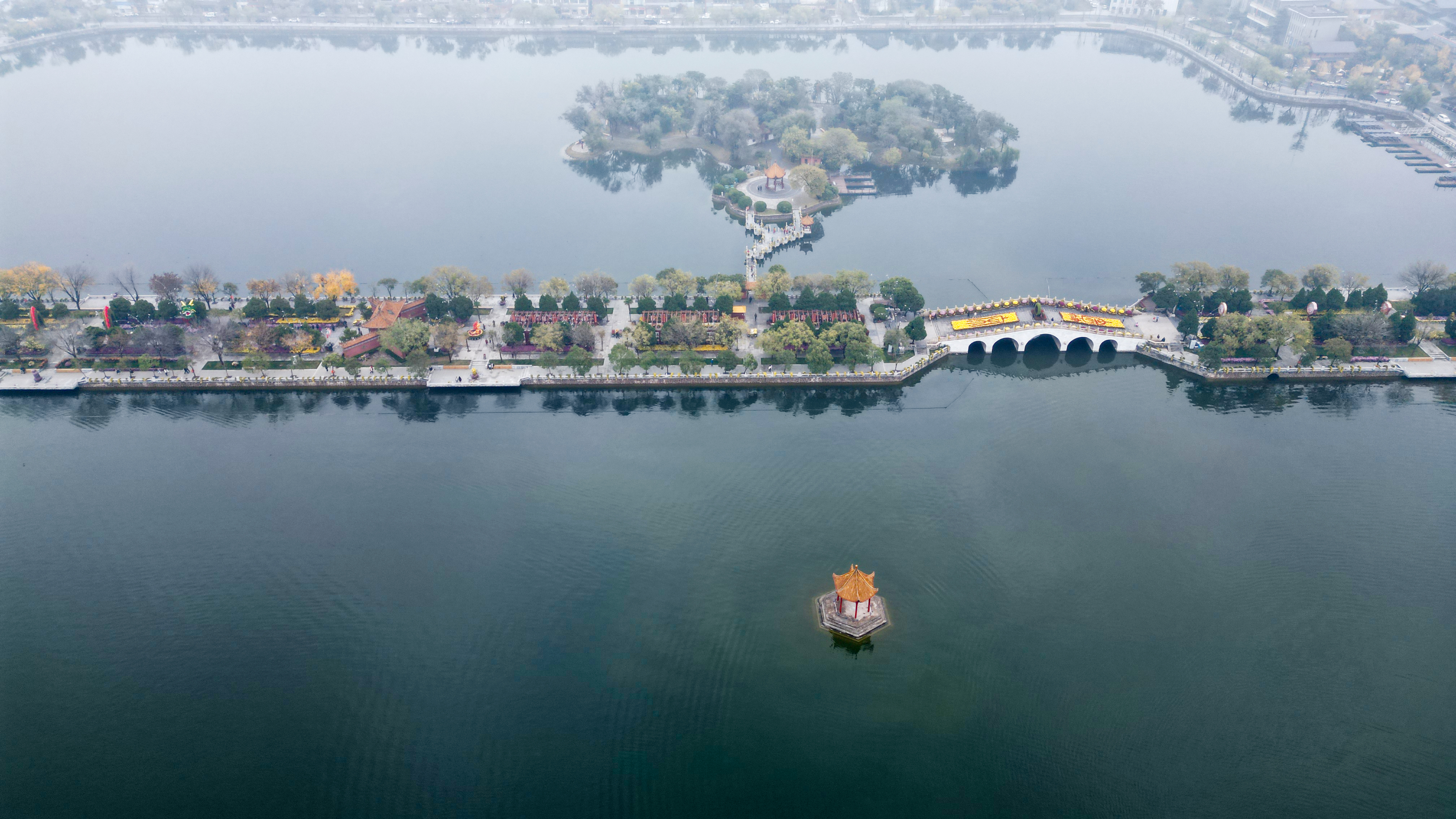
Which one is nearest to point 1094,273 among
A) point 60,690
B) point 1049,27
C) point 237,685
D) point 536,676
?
point 536,676

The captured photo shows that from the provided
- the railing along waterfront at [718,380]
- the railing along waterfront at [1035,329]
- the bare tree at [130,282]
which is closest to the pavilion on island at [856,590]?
the railing along waterfront at [718,380]

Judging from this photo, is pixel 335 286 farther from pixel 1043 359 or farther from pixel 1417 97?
pixel 1417 97

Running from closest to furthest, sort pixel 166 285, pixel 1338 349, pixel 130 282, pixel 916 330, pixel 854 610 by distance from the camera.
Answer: pixel 854 610 < pixel 1338 349 < pixel 916 330 < pixel 166 285 < pixel 130 282

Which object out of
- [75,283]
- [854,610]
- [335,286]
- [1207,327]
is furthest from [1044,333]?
[75,283]

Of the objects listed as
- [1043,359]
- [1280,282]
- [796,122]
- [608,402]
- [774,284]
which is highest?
[796,122]

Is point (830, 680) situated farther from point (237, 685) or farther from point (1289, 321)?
point (1289, 321)

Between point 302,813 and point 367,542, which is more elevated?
point 367,542

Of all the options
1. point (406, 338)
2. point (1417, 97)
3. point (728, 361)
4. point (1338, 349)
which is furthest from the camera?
point (1417, 97)
